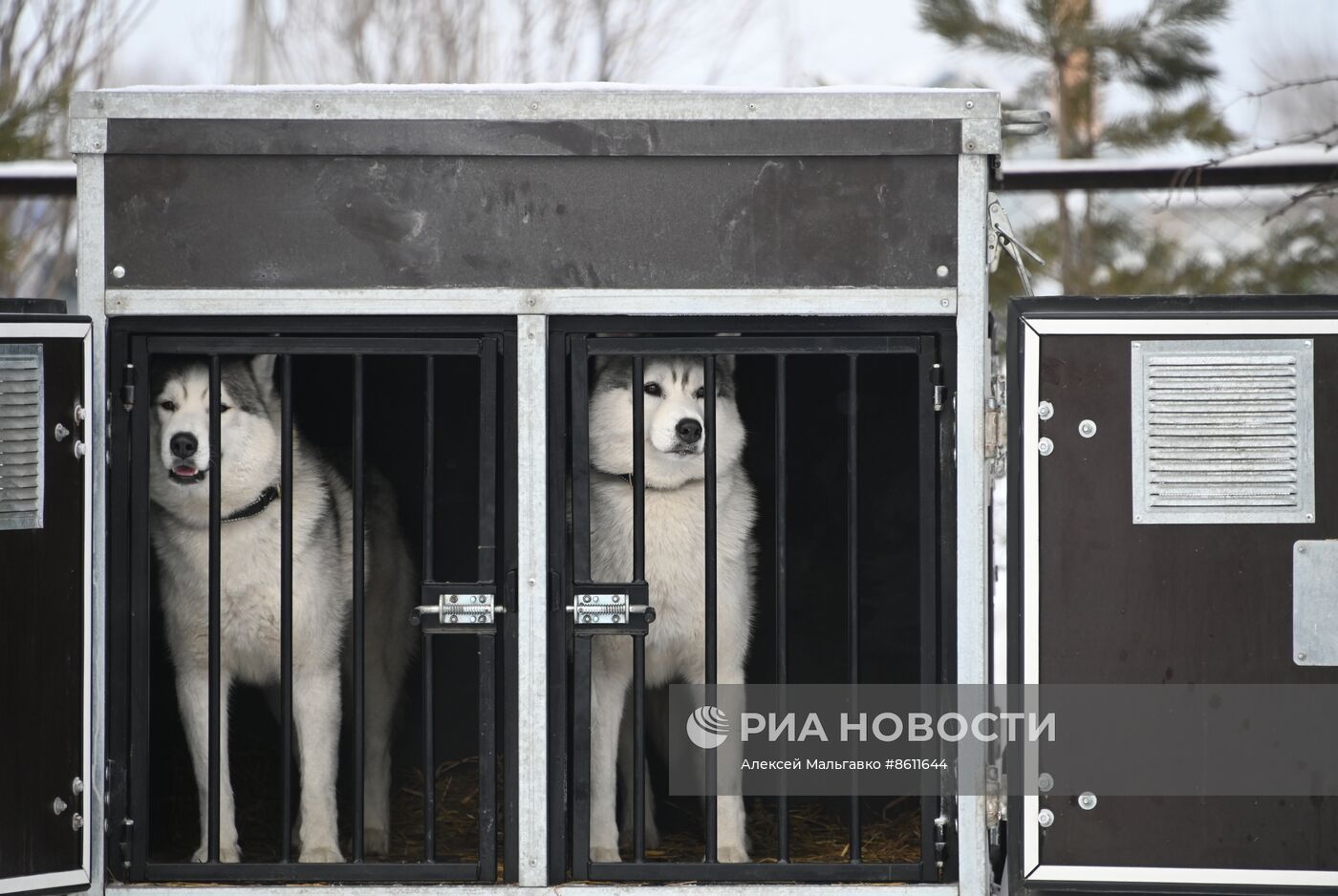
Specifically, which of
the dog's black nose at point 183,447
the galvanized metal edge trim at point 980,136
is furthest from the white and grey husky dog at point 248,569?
the galvanized metal edge trim at point 980,136

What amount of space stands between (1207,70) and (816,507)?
5.27 meters

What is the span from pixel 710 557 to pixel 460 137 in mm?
1243

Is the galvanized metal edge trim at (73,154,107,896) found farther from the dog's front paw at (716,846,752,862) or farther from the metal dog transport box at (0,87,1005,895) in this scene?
the dog's front paw at (716,846,752,862)

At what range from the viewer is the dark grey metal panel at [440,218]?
3.30 m

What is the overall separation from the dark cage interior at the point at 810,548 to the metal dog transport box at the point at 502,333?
0.01m

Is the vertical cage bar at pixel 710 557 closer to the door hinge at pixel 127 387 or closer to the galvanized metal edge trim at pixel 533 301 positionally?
the galvanized metal edge trim at pixel 533 301

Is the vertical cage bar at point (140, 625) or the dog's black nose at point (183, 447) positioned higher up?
the dog's black nose at point (183, 447)

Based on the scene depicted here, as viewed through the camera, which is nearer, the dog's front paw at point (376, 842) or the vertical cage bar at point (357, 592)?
the vertical cage bar at point (357, 592)

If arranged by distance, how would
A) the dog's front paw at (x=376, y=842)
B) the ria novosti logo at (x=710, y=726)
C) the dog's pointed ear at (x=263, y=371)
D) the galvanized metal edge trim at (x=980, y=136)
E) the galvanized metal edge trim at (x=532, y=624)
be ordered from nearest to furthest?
the galvanized metal edge trim at (x=980, y=136) → the galvanized metal edge trim at (x=532, y=624) → the ria novosti logo at (x=710, y=726) → the dog's pointed ear at (x=263, y=371) → the dog's front paw at (x=376, y=842)

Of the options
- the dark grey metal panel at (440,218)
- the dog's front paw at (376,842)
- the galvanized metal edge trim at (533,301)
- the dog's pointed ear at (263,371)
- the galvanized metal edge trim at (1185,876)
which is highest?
the dark grey metal panel at (440,218)

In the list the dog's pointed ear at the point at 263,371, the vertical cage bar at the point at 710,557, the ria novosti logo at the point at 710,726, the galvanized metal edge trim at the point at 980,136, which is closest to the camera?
the galvanized metal edge trim at the point at 980,136

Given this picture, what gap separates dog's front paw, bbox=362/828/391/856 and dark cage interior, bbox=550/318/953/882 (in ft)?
2.49

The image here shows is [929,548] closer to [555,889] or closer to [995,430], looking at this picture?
[995,430]

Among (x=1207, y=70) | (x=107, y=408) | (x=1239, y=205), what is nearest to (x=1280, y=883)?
(x=107, y=408)
